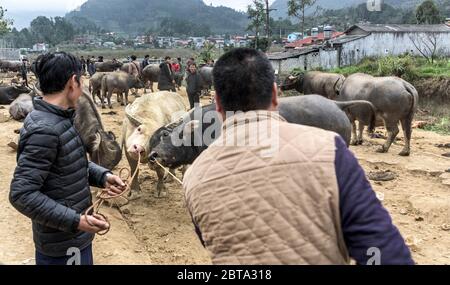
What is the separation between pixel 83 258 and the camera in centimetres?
266

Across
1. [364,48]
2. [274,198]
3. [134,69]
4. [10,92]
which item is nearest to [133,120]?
[274,198]

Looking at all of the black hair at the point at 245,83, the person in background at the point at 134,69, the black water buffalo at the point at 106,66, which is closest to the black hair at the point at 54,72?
the black hair at the point at 245,83

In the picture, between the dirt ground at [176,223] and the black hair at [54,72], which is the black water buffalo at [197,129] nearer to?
the dirt ground at [176,223]

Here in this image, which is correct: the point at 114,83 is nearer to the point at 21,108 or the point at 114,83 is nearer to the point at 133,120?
the point at 21,108

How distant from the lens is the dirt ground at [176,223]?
474 cm

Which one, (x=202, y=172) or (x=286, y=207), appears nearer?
(x=286, y=207)

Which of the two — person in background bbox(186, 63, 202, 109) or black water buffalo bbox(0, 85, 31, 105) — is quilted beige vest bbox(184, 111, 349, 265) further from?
black water buffalo bbox(0, 85, 31, 105)

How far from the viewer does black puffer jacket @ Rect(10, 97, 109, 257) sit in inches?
88.2

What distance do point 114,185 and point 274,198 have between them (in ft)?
5.04

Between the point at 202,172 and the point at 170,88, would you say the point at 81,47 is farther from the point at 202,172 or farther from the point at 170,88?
the point at 202,172

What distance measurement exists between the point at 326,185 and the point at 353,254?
10.0 inches

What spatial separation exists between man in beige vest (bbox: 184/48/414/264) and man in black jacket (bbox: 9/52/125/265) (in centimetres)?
100
